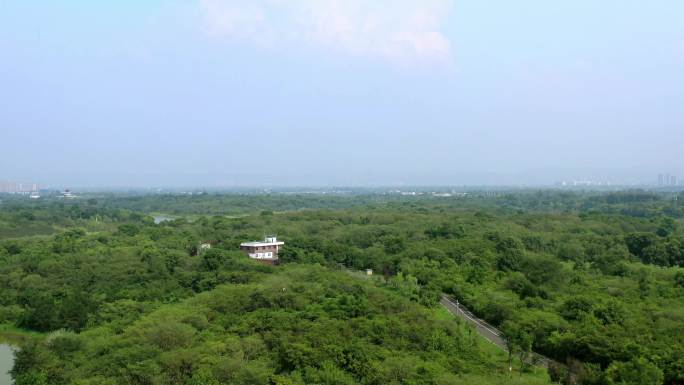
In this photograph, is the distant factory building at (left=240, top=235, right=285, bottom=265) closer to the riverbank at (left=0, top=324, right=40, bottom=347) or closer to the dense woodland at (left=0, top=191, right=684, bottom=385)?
the dense woodland at (left=0, top=191, right=684, bottom=385)

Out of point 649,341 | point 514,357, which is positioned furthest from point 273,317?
point 649,341

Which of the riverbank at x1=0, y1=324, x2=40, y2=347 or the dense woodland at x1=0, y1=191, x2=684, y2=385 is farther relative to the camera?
the riverbank at x1=0, y1=324, x2=40, y2=347

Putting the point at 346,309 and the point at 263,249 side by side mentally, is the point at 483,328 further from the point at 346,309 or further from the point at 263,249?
the point at 263,249

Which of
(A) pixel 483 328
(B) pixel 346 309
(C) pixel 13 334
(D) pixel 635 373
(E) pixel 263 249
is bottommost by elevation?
(C) pixel 13 334

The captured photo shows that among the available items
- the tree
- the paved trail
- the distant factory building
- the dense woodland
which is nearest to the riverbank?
the dense woodland

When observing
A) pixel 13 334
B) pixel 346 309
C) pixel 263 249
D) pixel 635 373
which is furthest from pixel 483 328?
pixel 13 334

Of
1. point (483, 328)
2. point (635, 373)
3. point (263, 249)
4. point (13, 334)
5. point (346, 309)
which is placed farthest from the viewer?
point (263, 249)

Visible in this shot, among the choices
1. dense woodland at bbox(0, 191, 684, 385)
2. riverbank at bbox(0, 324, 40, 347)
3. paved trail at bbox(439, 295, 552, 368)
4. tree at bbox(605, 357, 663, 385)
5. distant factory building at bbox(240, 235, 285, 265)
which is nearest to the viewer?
tree at bbox(605, 357, 663, 385)
